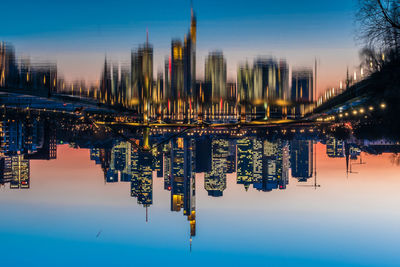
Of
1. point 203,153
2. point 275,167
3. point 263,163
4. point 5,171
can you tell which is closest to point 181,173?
point 203,153

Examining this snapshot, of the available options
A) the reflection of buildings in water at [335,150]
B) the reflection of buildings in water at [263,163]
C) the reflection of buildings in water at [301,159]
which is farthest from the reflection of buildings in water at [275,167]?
the reflection of buildings in water at [335,150]

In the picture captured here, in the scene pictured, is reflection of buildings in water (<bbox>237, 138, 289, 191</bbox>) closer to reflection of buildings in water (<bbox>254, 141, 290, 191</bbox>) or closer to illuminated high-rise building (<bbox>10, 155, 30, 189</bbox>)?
reflection of buildings in water (<bbox>254, 141, 290, 191</bbox>)

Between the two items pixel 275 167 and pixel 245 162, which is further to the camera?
pixel 275 167

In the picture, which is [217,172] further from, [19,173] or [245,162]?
[19,173]

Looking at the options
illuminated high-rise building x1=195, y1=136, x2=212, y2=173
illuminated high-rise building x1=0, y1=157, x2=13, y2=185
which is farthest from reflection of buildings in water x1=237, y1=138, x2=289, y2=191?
illuminated high-rise building x1=0, y1=157, x2=13, y2=185

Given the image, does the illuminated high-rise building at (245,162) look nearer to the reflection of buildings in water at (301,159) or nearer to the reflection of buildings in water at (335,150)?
the reflection of buildings in water at (301,159)

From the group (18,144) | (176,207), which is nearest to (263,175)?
(176,207)

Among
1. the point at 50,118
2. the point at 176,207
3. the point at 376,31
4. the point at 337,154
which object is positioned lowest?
the point at 176,207

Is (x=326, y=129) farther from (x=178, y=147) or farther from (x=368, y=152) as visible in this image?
(x=178, y=147)
